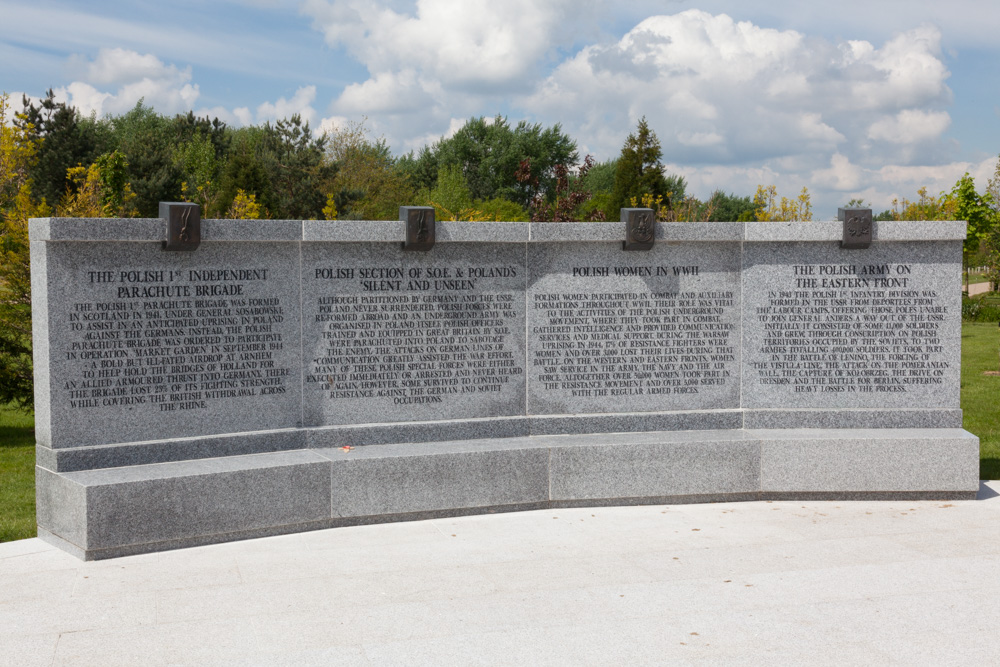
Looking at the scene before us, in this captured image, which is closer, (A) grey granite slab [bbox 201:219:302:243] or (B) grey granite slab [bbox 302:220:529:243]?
(A) grey granite slab [bbox 201:219:302:243]

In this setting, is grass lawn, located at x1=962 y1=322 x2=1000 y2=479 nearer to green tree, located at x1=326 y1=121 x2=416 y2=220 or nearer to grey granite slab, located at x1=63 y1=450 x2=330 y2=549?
grey granite slab, located at x1=63 y1=450 x2=330 y2=549

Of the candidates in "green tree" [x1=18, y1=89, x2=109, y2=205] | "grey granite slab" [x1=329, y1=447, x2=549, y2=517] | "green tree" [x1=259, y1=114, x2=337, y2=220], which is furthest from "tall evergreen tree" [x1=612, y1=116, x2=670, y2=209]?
"grey granite slab" [x1=329, y1=447, x2=549, y2=517]

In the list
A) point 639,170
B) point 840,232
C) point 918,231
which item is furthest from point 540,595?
point 639,170

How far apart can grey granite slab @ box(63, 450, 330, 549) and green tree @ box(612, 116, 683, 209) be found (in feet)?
106

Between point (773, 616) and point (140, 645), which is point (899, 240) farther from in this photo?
point (140, 645)

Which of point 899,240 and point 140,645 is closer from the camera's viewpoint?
point 140,645

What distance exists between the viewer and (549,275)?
350 inches

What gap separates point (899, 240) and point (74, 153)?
4415cm

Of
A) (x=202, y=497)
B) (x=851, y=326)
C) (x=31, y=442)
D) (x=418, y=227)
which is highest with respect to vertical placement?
(x=418, y=227)

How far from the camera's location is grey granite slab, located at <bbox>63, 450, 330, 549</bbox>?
6.99 m

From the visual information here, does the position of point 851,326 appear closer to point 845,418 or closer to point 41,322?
point 845,418

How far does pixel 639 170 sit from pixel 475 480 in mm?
33391

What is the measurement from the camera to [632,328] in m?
9.05

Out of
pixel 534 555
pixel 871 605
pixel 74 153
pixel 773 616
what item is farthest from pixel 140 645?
Result: pixel 74 153
